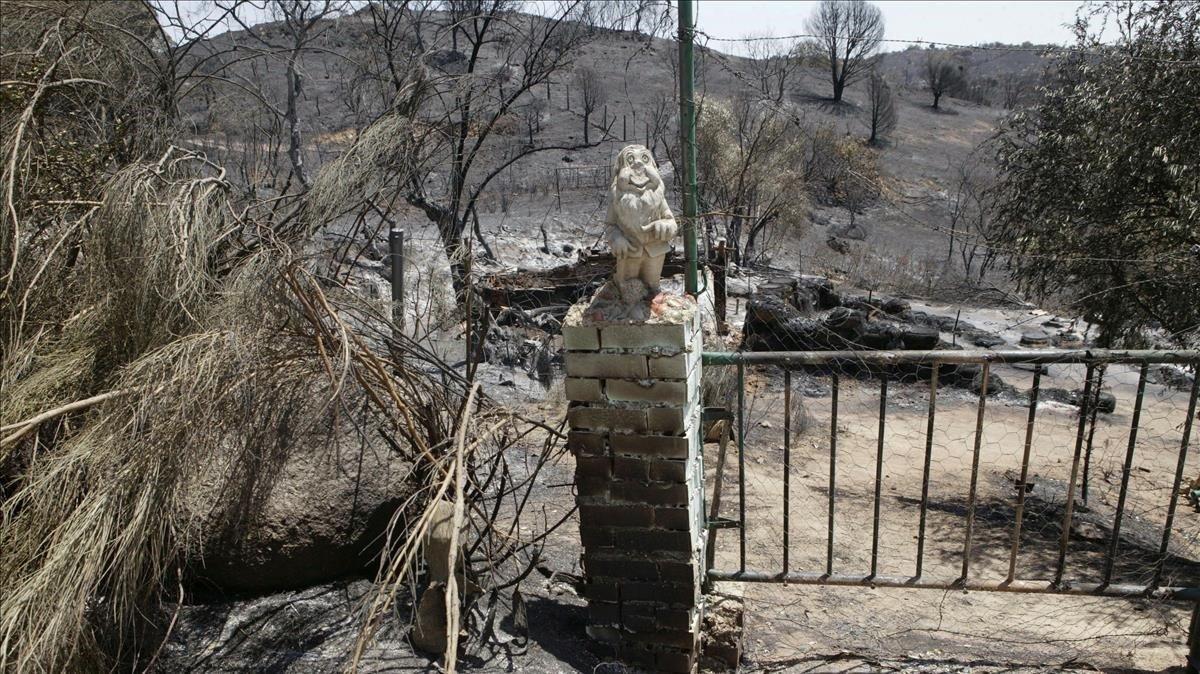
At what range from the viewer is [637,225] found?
3.28 m

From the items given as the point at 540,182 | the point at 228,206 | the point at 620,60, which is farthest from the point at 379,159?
the point at 620,60

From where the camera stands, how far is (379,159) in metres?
4.56

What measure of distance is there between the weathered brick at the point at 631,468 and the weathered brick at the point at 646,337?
502mm

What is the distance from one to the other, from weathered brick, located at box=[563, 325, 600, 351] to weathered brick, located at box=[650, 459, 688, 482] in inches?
22.1

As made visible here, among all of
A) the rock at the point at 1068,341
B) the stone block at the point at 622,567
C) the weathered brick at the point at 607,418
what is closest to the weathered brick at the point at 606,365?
the weathered brick at the point at 607,418

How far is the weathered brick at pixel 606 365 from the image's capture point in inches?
Result: 130

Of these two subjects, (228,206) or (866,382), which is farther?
(866,382)

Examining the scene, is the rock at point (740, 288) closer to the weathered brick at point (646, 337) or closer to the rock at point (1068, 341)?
the rock at point (1068, 341)

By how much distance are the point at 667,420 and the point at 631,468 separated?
0.29 m

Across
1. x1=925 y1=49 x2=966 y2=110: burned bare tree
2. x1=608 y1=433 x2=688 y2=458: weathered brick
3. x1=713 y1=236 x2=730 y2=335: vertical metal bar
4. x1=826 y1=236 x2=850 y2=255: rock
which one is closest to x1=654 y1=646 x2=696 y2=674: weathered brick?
x1=608 y1=433 x2=688 y2=458: weathered brick

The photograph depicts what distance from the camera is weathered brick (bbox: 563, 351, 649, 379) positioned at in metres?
3.29

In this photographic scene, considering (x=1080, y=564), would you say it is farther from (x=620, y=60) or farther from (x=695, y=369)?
(x=620, y=60)

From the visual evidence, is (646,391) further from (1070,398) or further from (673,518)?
(1070,398)

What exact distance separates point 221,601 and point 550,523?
6.45 ft
